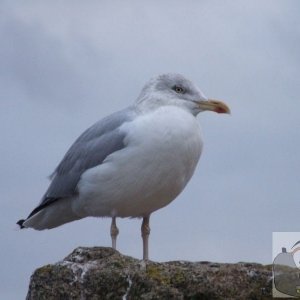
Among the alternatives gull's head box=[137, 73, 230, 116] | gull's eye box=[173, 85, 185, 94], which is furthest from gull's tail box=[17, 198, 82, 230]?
gull's eye box=[173, 85, 185, 94]

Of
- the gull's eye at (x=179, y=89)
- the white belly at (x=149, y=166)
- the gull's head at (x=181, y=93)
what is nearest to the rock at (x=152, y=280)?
the white belly at (x=149, y=166)

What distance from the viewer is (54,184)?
12172 millimetres

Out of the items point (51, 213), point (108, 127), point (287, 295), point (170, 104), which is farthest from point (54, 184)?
point (287, 295)

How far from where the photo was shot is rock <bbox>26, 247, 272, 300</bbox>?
7789 mm

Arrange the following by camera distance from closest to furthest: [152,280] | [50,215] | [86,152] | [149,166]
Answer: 1. [152,280]
2. [149,166]
3. [86,152]
4. [50,215]

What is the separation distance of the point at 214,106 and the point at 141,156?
1.41 m

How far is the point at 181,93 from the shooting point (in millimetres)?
11219

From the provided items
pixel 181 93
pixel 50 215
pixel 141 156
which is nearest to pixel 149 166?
pixel 141 156

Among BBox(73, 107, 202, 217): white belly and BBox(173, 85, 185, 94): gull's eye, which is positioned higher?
BBox(173, 85, 185, 94): gull's eye

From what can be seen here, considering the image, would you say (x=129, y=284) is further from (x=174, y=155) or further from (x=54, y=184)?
(x=54, y=184)

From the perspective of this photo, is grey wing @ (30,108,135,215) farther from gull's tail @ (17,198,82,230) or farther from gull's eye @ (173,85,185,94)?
gull's eye @ (173,85,185,94)

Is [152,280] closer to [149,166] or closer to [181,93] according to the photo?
[149,166]

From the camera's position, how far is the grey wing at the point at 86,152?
11.0 meters

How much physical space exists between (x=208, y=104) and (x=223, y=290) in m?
3.96
